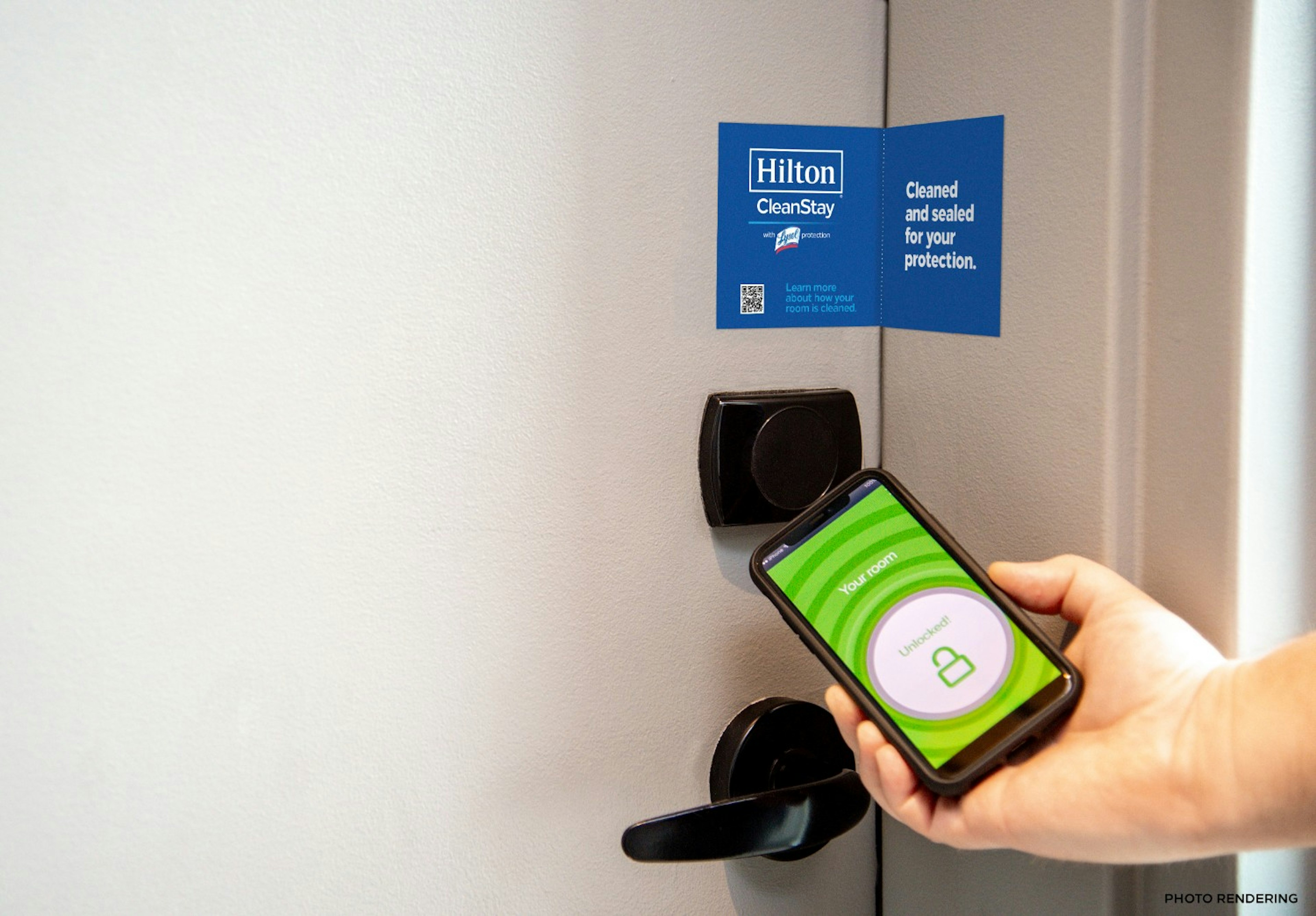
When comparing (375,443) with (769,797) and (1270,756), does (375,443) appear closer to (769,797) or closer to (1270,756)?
(769,797)

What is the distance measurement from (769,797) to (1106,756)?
0.71 feet

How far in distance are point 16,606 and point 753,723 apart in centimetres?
45

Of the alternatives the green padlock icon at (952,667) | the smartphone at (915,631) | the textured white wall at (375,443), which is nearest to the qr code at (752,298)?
the textured white wall at (375,443)

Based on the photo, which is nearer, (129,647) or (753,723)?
(129,647)

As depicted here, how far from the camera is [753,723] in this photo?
692mm

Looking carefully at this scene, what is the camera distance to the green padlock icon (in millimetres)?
572

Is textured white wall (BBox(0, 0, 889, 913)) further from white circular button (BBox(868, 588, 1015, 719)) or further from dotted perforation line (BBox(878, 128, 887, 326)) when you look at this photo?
white circular button (BBox(868, 588, 1015, 719))

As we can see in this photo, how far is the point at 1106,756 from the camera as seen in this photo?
1.71 feet

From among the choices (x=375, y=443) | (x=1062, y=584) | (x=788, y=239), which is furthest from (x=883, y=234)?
(x=375, y=443)

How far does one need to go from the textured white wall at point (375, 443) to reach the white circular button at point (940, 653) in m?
0.14

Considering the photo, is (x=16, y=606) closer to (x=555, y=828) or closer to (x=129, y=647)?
(x=129, y=647)

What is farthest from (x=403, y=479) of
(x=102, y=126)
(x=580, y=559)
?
(x=102, y=126)

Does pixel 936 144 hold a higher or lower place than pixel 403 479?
higher

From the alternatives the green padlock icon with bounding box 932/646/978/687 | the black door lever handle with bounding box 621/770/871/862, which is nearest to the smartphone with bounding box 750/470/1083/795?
the green padlock icon with bounding box 932/646/978/687
